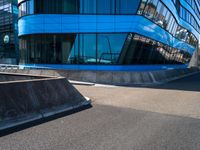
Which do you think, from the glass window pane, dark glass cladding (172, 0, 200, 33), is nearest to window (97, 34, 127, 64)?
the glass window pane

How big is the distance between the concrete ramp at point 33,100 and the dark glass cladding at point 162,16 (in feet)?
56.8

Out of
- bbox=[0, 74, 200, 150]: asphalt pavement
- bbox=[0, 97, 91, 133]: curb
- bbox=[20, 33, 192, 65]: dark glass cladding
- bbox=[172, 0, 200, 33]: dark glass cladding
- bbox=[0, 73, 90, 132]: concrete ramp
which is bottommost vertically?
bbox=[0, 74, 200, 150]: asphalt pavement

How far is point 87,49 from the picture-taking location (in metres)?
26.4

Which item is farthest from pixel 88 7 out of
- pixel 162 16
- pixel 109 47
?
pixel 162 16

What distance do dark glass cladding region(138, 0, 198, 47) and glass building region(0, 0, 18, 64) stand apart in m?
27.6

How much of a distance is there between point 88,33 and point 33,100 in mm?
18218

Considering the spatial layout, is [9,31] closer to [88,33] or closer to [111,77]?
[88,33]

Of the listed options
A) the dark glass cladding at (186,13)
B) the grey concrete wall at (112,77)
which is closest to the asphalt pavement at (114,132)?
the grey concrete wall at (112,77)

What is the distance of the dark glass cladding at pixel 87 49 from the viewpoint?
83.1 feet

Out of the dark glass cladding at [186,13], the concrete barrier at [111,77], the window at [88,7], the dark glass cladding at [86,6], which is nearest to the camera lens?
the concrete barrier at [111,77]

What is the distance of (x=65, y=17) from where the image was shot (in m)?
26.7

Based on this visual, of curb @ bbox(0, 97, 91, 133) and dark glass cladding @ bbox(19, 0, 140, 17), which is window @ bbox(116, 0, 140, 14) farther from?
curb @ bbox(0, 97, 91, 133)

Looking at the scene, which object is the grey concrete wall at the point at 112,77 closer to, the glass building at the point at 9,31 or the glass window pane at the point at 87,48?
the glass window pane at the point at 87,48

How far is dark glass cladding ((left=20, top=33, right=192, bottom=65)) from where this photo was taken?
2534 cm
